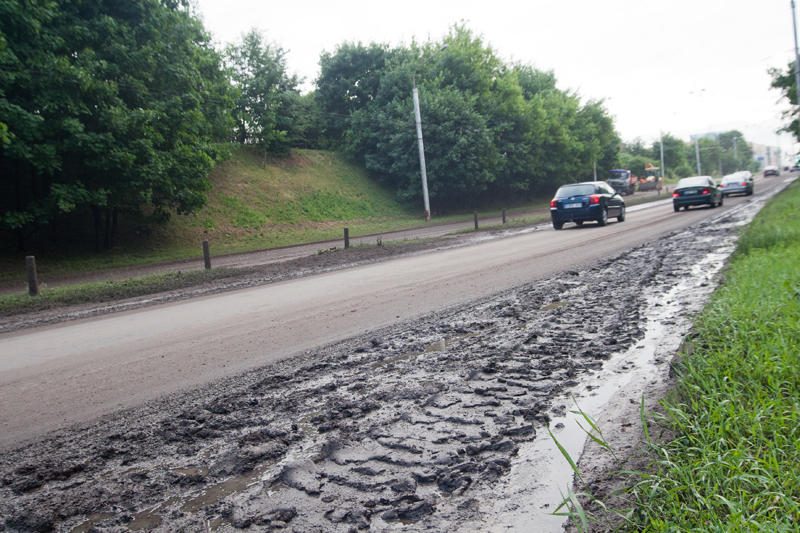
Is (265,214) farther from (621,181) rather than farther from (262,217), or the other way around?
(621,181)

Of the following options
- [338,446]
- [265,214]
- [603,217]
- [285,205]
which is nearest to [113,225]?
[265,214]

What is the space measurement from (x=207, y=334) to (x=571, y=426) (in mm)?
5276

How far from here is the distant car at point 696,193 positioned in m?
28.2

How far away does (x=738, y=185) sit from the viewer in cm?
3791

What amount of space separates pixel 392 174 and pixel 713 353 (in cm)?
3762

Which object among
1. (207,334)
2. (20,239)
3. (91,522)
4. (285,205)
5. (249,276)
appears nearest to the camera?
(91,522)

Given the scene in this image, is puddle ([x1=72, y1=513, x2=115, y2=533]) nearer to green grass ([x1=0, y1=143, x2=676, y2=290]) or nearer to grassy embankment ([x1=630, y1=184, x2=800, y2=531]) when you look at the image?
grassy embankment ([x1=630, y1=184, x2=800, y2=531])

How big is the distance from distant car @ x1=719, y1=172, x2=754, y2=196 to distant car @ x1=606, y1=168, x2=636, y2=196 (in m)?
20.6

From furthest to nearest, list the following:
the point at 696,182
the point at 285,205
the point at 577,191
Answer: the point at 285,205, the point at 696,182, the point at 577,191

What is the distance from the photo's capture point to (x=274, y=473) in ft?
11.8

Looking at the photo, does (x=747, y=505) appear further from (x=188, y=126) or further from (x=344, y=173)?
(x=344, y=173)

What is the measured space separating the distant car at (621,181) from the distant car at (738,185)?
20.6m

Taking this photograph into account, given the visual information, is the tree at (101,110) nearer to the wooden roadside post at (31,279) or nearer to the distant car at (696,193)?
the wooden roadside post at (31,279)

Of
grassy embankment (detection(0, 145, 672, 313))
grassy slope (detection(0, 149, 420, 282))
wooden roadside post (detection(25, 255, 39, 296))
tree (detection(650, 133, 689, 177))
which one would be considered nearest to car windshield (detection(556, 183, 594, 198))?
grassy embankment (detection(0, 145, 672, 313))
